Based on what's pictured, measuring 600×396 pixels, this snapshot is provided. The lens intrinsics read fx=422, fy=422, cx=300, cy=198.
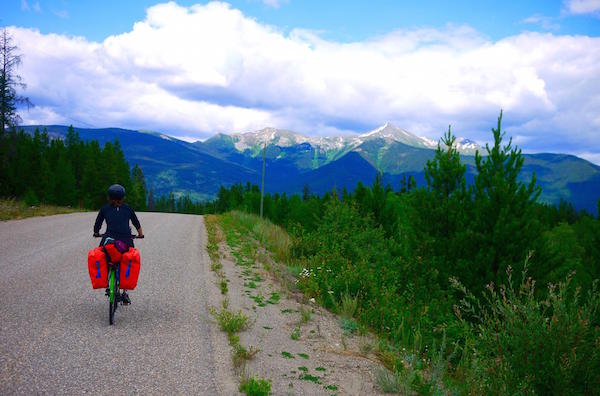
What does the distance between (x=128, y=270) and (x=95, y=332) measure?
1.01m

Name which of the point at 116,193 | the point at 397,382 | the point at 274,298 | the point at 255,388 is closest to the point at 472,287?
the point at 274,298

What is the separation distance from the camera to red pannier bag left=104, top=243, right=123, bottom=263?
20.4 ft

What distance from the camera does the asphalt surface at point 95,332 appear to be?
4184 millimetres

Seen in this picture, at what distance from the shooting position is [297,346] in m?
5.95

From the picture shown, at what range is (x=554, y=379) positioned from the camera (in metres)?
3.80

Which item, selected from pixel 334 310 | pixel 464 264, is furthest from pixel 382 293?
pixel 464 264

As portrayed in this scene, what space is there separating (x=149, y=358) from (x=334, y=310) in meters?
4.44

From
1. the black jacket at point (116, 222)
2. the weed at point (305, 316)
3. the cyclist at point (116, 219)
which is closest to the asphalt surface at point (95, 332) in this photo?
the cyclist at point (116, 219)

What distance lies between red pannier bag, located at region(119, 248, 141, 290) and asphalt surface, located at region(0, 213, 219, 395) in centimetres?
56

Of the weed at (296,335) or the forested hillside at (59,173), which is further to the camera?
the forested hillside at (59,173)

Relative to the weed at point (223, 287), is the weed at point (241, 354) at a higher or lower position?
higher

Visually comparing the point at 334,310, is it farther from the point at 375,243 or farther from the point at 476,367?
the point at 375,243

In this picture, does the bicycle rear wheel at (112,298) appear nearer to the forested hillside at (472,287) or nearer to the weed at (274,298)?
the weed at (274,298)

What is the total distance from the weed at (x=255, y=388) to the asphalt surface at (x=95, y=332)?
31 centimetres
